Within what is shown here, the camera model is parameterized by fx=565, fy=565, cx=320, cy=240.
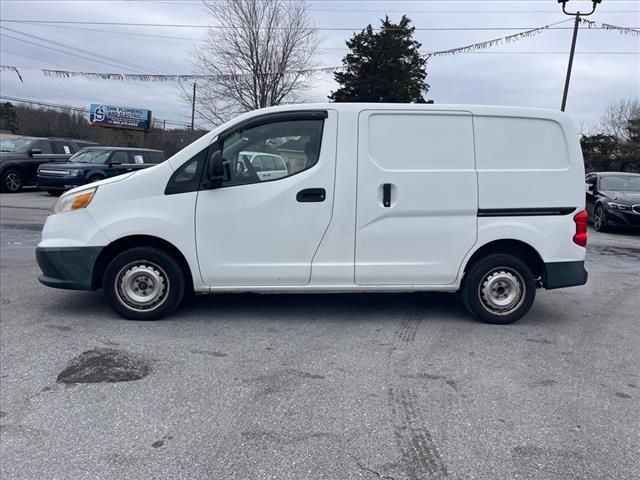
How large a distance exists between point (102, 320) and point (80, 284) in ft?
1.35

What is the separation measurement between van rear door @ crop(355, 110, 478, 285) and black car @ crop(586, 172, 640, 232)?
31.0 feet

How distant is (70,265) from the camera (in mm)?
5188

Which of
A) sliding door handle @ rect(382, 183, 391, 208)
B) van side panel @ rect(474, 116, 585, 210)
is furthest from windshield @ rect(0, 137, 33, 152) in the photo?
van side panel @ rect(474, 116, 585, 210)

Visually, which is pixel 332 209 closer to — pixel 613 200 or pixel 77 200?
pixel 77 200

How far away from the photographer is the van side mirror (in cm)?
500

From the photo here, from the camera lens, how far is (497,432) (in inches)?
132

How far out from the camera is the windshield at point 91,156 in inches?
691

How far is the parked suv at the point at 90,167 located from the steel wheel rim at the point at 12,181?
145cm

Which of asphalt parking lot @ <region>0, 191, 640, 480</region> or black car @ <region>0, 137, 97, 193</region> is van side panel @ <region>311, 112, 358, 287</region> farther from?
black car @ <region>0, 137, 97, 193</region>

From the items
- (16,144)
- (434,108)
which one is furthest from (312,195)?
(16,144)

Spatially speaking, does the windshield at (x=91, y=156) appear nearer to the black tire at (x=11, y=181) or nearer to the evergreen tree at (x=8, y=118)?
the black tire at (x=11, y=181)

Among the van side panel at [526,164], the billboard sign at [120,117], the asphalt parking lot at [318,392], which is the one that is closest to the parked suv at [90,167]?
the asphalt parking lot at [318,392]

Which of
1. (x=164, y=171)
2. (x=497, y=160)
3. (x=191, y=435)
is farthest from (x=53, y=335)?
(x=497, y=160)

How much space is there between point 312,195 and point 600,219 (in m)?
10.8
